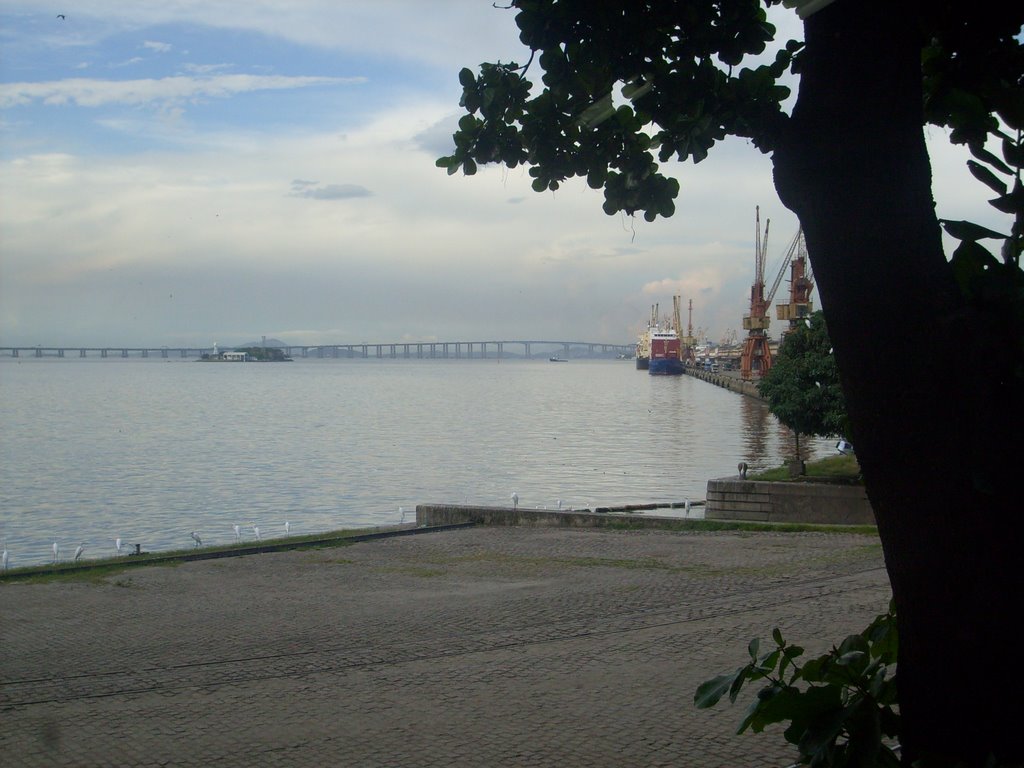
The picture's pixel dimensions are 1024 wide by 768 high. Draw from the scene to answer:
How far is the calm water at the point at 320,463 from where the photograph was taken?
27172 millimetres

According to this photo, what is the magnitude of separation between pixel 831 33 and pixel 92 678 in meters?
6.67

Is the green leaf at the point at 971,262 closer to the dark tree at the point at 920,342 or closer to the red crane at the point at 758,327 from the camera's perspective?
the dark tree at the point at 920,342

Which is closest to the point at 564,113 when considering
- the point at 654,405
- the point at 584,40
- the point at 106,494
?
the point at 584,40

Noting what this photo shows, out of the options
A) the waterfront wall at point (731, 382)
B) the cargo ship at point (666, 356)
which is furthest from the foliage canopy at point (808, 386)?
the cargo ship at point (666, 356)

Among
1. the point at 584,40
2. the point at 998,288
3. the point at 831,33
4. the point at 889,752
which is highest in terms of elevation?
the point at 584,40

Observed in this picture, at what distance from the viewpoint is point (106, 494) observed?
107 ft

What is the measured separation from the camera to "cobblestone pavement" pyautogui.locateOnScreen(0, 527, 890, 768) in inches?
228

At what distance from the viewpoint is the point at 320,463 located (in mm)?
41156

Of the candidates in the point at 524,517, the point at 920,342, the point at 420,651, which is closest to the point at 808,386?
the point at 524,517

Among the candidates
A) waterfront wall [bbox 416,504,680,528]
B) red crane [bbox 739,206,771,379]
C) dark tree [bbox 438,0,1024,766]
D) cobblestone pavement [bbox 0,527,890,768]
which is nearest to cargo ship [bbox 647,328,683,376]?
red crane [bbox 739,206,771,379]

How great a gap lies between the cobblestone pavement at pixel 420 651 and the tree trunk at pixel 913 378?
319 centimetres

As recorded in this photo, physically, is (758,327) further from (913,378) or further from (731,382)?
(913,378)

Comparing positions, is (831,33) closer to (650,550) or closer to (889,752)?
(889,752)

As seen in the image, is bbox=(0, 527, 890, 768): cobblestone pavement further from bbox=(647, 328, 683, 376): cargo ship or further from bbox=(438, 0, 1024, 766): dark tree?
bbox=(647, 328, 683, 376): cargo ship
